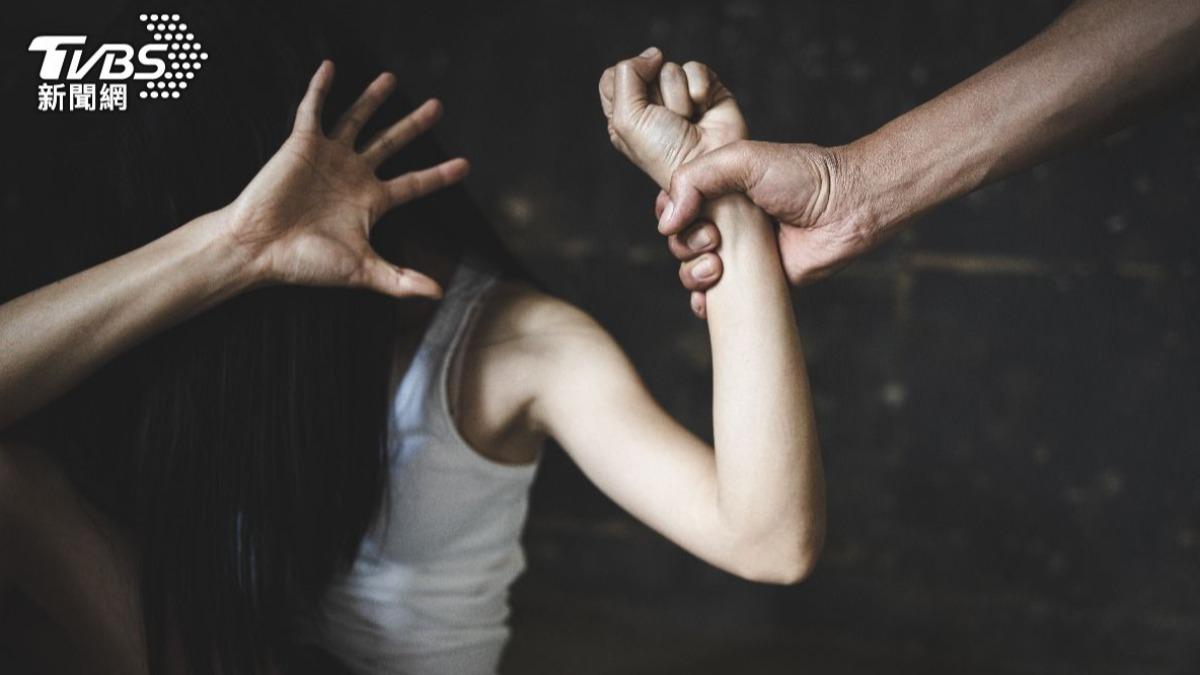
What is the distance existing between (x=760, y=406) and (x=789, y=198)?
0.22 meters

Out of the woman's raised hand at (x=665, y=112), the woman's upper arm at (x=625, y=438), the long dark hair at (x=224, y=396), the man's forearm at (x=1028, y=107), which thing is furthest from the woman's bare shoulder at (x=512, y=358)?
the man's forearm at (x=1028, y=107)

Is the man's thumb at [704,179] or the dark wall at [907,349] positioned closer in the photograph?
the man's thumb at [704,179]

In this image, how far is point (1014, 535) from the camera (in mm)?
1843

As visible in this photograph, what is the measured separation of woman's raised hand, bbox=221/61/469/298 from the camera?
911 mm

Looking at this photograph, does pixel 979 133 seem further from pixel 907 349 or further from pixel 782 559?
pixel 907 349

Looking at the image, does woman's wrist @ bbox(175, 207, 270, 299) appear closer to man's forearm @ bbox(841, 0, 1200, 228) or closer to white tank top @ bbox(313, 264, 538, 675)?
white tank top @ bbox(313, 264, 538, 675)

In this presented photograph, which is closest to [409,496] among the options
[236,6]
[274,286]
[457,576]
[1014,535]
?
[457,576]

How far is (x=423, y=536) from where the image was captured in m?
1.04

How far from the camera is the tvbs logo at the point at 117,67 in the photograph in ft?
3.16

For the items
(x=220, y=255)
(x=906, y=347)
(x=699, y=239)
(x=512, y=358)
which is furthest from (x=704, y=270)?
(x=906, y=347)

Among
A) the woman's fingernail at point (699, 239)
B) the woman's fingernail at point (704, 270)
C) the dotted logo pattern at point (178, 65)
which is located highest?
the dotted logo pattern at point (178, 65)

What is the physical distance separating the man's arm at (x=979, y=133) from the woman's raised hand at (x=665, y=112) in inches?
1.9

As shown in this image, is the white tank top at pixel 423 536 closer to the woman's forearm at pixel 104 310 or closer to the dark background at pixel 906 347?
the woman's forearm at pixel 104 310

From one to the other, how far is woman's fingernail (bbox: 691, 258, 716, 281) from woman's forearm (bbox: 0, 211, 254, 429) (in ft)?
1.53
